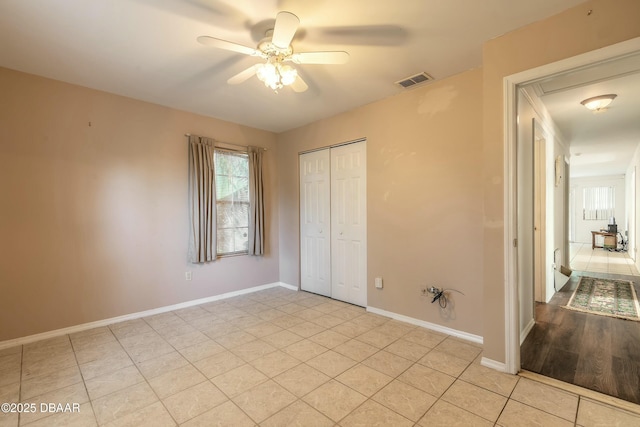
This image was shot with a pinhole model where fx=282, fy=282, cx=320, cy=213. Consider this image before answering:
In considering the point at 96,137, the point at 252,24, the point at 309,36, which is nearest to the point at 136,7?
the point at 252,24

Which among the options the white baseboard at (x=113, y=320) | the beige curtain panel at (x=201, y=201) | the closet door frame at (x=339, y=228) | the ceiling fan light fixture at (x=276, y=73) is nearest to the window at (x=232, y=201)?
the beige curtain panel at (x=201, y=201)

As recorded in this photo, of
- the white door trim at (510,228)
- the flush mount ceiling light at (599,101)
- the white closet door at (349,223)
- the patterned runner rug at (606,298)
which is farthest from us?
the white closet door at (349,223)

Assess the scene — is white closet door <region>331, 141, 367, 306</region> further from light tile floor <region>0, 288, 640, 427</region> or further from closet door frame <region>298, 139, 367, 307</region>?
light tile floor <region>0, 288, 640, 427</region>

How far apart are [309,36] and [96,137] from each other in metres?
2.65

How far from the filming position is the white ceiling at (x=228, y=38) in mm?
1883

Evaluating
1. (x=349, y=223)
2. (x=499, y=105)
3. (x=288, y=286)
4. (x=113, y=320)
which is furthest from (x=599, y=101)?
(x=113, y=320)

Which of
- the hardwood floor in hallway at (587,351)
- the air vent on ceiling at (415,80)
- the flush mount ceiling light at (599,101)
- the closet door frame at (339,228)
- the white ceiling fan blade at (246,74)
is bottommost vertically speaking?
the hardwood floor in hallway at (587,351)

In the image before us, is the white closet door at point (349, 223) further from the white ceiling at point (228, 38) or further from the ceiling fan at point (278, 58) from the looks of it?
the ceiling fan at point (278, 58)

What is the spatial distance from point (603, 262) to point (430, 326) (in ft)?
21.2

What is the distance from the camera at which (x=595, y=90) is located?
10.2 feet

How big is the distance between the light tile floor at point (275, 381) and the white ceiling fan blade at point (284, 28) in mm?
2374

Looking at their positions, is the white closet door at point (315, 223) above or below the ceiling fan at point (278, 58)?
below

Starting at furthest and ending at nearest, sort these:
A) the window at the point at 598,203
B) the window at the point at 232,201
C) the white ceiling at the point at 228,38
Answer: the window at the point at 598,203 < the window at the point at 232,201 < the white ceiling at the point at 228,38

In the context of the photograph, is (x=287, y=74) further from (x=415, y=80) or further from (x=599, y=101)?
(x=599, y=101)
